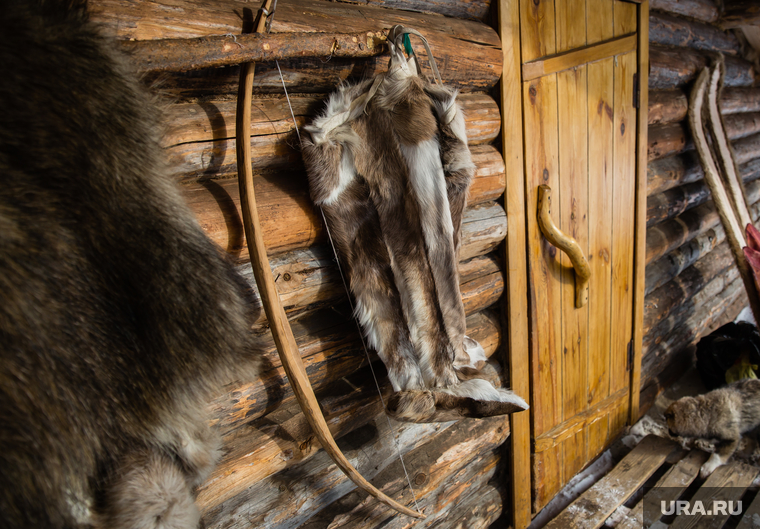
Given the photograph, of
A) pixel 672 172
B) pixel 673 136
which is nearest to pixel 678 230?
pixel 672 172

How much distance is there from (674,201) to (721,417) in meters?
1.61

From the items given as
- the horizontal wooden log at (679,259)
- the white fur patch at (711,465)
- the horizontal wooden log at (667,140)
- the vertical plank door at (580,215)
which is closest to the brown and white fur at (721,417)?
the white fur patch at (711,465)

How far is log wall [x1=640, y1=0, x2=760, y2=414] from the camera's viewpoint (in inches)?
Answer: 118

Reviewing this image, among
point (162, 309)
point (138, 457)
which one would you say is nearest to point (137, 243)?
point (162, 309)

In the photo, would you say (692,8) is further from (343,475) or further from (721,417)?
(343,475)

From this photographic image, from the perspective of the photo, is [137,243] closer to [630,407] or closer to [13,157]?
[13,157]

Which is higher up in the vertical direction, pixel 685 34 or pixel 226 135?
pixel 685 34

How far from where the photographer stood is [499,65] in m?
1.76

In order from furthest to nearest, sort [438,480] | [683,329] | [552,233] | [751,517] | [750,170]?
1. [750,170]
2. [683,329]
3. [751,517]
4. [552,233]
5. [438,480]

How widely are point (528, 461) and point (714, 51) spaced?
3891 millimetres

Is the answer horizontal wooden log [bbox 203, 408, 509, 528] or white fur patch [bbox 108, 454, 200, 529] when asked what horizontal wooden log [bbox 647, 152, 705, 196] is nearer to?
horizontal wooden log [bbox 203, 408, 509, 528]

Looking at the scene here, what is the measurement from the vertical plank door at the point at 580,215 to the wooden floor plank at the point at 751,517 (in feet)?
2.37

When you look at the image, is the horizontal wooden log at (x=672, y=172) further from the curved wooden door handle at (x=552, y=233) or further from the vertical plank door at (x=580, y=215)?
the curved wooden door handle at (x=552, y=233)

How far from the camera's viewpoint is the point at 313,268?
4.34ft
